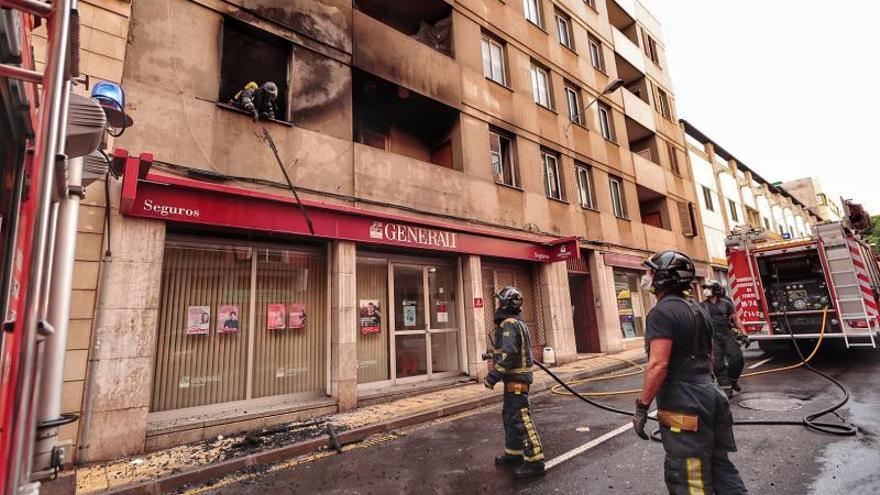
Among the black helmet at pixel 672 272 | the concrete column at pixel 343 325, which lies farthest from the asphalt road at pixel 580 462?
the black helmet at pixel 672 272

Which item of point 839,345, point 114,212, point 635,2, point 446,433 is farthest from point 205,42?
point 635,2

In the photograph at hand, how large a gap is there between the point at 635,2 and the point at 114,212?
971 inches

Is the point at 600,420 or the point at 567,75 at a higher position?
the point at 567,75

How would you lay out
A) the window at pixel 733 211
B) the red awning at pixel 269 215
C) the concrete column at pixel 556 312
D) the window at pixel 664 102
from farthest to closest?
the window at pixel 733 211 → the window at pixel 664 102 → the concrete column at pixel 556 312 → the red awning at pixel 269 215

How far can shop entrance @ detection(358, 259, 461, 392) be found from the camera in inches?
348

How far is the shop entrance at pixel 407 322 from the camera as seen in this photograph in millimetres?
8828

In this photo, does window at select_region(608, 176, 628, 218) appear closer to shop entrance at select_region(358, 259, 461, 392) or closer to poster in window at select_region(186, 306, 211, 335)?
shop entrance at select_region(358, 259, 461, 392)

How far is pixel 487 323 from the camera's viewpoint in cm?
1077

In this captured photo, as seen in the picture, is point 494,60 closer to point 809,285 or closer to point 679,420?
point 809,285

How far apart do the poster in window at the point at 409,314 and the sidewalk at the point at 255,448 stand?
1690 millimetres

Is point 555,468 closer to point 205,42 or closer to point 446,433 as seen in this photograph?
point 446,433

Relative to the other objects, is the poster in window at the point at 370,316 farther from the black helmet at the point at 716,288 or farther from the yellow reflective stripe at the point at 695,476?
the yellow reflective stripe at the point at 695,476

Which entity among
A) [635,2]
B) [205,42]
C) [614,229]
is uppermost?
[635,2]

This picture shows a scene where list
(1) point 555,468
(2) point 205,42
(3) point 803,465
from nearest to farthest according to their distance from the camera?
(3) point 803,465 < (1) point 555,468 < (2) point 205,42
